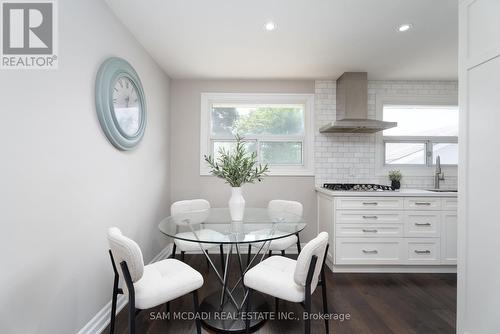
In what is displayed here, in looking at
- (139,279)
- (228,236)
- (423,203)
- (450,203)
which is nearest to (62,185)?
(139,279)

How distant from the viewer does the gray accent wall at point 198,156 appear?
3.25 meters

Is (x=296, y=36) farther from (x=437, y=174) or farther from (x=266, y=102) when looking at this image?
(x=437, y=174)

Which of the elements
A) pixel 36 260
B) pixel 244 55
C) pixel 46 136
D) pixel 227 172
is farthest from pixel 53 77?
pixel 244 55

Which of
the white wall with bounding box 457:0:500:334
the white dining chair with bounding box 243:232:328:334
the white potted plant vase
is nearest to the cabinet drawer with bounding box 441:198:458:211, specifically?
the white wall with bounding box 457:0:500:334

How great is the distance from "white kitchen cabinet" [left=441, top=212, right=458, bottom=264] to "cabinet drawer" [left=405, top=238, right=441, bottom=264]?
6cm

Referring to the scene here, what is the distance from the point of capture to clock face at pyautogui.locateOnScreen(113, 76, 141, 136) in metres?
1.86

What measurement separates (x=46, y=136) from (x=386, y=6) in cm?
255

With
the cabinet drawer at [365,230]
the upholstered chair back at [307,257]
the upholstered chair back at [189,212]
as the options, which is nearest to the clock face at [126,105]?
the upholstered chair back at [189,212]

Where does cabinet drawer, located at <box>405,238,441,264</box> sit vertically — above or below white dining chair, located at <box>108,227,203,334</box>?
below

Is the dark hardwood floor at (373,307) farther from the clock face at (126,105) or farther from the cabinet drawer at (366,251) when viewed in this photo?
the clock face at (126,105)

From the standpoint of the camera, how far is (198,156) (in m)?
3.27

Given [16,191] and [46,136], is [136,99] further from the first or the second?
[16,191]

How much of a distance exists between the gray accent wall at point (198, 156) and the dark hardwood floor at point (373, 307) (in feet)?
3.31

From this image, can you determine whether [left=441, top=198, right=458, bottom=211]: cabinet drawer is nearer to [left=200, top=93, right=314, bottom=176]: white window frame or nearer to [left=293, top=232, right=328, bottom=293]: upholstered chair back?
[left=200, top=93, right=314, bottom=176]: white window frame
